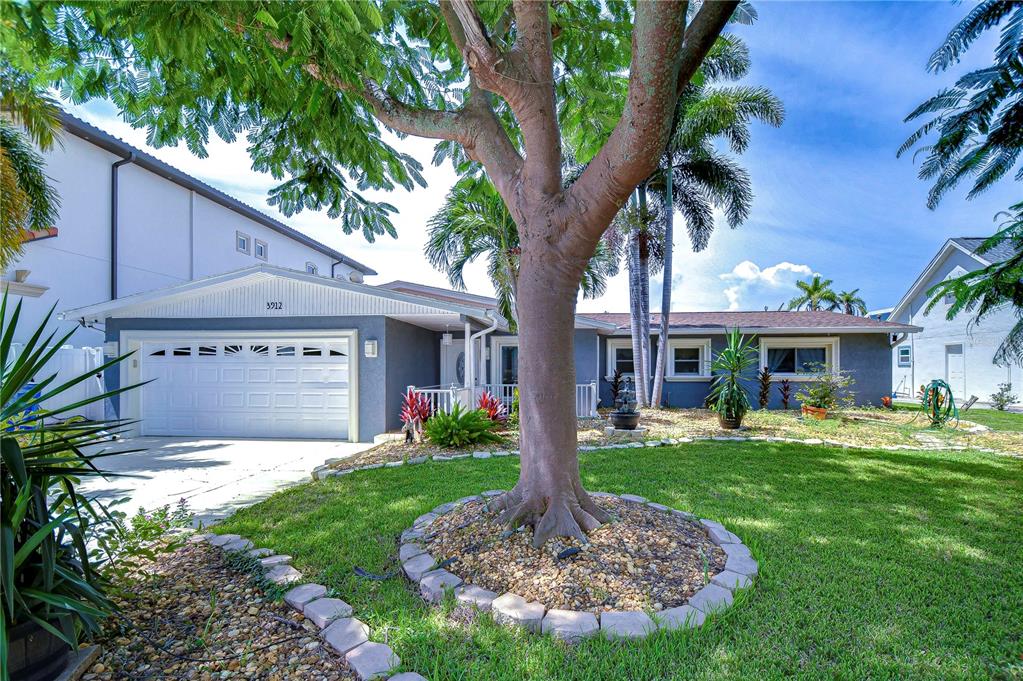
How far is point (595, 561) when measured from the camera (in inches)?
123

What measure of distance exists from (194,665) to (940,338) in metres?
25.8

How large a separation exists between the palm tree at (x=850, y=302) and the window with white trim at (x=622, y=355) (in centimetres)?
3194

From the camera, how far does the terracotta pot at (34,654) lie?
6.75ft

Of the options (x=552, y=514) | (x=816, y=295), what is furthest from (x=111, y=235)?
(x=816, y=295)

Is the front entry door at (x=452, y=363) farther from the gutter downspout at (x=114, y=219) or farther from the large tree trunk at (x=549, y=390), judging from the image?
the large tree trunk at (x=549, y=390)

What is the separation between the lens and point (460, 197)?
34.5 ft

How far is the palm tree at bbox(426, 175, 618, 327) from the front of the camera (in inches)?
445

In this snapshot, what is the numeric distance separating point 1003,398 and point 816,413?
31.2 feet

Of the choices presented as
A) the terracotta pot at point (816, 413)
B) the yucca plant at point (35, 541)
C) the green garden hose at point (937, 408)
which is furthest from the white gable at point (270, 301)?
the green garden hose at point (937, 408)

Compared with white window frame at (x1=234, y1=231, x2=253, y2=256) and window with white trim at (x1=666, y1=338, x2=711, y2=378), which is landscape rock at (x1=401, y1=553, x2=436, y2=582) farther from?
white window frame at (x1=234, y1=231, x2=253, y2=256)

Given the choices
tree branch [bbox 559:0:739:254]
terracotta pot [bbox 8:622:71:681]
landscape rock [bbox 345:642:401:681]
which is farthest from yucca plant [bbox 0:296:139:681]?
tree branch [bbox 559:0:739:254]

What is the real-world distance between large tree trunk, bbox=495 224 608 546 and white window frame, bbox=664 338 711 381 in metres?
11.8

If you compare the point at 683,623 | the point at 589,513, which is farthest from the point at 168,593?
the point at 683,623

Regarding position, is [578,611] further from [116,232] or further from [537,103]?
[116,232]
